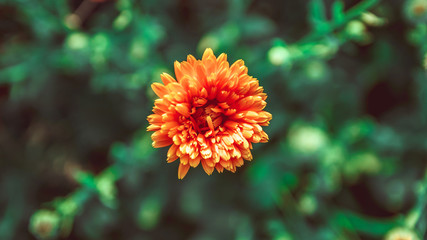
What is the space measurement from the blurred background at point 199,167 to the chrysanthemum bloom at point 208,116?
0.61 meters

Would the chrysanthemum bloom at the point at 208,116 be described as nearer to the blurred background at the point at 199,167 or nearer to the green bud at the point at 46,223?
the blurred background at the point at 199,167

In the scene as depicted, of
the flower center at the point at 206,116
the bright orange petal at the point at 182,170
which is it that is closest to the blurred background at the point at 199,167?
the flower center at the point at 206,116

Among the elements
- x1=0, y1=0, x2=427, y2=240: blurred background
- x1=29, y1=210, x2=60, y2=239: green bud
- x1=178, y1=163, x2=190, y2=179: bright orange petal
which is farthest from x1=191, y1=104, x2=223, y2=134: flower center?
x1=29, y1=210, x2=60, y2=239: green bud

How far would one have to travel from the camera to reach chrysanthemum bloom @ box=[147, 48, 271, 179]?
0.84 meters

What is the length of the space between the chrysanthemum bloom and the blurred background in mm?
606

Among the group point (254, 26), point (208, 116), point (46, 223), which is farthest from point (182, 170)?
point (254, 26)

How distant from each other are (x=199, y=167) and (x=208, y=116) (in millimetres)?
852

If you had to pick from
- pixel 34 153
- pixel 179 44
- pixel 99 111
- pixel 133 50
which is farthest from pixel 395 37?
pixel 34 153

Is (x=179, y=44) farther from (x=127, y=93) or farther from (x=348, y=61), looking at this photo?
(x=348, y=61)

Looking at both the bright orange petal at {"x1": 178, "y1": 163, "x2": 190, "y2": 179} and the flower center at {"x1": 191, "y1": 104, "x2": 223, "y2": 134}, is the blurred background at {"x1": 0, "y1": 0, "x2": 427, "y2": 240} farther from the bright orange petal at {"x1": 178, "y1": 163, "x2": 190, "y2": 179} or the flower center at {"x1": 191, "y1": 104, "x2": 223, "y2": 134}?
the bright orange petal at {"x1": 178, "y1": 163, "x2": 190, "y2": 179}

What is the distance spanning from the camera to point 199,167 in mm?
1729

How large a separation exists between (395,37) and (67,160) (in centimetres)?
184

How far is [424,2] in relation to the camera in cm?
138

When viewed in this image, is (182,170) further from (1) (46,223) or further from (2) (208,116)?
(1) (46,223)
